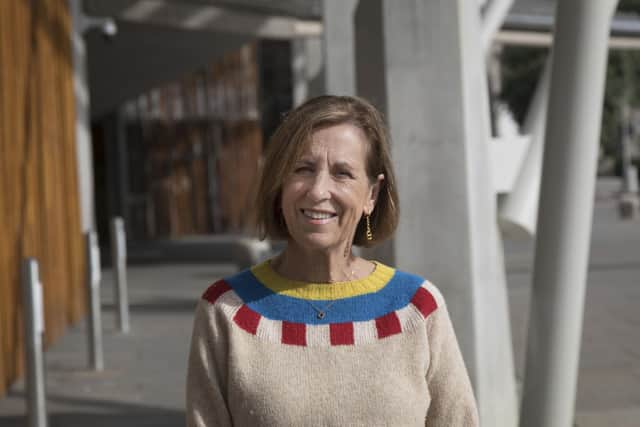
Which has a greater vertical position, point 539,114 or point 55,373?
point 539,114

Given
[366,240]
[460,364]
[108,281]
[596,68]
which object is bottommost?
[108,281]

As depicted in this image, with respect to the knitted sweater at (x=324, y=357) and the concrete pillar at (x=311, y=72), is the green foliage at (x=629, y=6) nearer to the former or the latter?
the concrete pillar at (x=311, y=72)

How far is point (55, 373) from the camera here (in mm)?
8258

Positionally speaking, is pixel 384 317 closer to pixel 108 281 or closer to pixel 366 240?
pixel 366 240

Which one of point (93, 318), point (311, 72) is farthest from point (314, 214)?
point (311, 72)

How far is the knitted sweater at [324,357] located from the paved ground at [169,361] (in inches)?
144

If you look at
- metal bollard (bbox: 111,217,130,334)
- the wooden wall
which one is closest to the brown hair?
the wooden wall

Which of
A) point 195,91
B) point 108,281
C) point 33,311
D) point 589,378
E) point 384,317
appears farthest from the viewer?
point 195,91

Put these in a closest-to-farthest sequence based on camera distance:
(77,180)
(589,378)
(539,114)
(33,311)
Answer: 1. (33,311)
2. (589,378)
3. (539,114)
4. (77,180)

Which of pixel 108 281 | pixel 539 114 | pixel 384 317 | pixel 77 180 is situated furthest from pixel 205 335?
pixel 108 281

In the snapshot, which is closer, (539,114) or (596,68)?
(596,68)

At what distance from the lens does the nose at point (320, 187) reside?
2117 mm

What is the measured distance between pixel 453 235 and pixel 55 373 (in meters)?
4.44

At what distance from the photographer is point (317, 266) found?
86.4 inches
